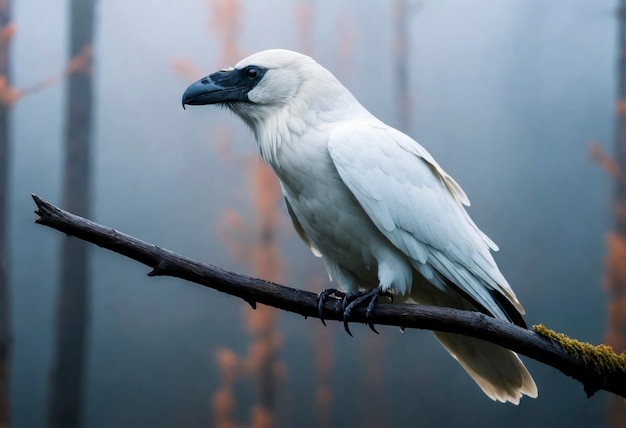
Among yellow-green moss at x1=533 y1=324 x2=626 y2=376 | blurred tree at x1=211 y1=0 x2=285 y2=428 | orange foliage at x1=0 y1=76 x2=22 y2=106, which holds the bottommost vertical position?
blurred tree at x1=211 y1=0 x2=285 y2=428

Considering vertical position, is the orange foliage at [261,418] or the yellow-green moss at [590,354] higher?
the yellow-green moss at [590,354]

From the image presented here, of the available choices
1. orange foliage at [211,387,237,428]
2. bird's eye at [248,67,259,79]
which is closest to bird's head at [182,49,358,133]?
bird's eye at [248,67,259,79]

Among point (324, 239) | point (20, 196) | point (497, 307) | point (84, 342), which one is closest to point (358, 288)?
point (324, 239)

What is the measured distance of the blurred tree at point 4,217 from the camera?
3.21 m

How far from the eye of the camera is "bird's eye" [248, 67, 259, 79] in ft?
5.99

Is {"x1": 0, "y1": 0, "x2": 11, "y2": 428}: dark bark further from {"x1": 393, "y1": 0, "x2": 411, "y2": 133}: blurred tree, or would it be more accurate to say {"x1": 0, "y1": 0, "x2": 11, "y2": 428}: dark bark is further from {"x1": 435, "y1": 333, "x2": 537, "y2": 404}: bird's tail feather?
{"x1": 435, "y1": 333, "x2": 537, "y2": 404}: bird's tail feather

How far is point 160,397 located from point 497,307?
2219 millimetres

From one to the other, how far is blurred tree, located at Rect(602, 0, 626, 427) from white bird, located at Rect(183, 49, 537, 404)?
81.7 inches

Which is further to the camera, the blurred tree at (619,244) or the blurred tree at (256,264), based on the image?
the blurred tree at (619,244)

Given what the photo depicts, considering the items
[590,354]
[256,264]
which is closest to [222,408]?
[256,264]

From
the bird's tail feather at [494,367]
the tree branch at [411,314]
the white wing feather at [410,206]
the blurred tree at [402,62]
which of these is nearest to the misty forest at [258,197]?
the blurred tree at [402,62]

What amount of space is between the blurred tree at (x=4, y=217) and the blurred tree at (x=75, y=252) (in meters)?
0.23

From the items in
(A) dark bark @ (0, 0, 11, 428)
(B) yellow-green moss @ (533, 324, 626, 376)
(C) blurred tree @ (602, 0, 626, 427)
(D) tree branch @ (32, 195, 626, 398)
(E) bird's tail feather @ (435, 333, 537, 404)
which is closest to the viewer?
(D) tree branch @ (32, 195, 626, 398)

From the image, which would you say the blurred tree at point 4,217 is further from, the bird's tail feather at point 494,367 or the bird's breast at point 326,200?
the bird's tail feather at point 494,367
